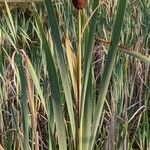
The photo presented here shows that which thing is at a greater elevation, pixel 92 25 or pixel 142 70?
pixel 92 25

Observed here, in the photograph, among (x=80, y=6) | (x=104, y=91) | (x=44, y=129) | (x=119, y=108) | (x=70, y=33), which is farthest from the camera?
(x=70, y=33)

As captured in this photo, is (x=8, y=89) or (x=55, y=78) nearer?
(x=55, y=78)

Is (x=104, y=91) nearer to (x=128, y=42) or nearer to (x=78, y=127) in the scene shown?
(x=78, y=127)

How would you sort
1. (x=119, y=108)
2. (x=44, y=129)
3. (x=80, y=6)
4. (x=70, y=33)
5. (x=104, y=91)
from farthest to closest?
(x=70, y=33), (x=44, y=129), (x=119, y=108), (x=104, y=91), (x=80, y=6)

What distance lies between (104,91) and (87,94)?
0.03m

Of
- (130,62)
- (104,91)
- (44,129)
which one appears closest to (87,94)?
(104,91)

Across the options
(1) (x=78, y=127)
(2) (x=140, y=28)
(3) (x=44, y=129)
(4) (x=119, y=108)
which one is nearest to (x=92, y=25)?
(1) (x=78, y=127)

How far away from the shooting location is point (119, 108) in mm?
1284

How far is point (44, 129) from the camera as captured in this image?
1.51 m

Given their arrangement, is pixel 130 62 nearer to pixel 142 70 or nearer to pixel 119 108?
pixel 142 70

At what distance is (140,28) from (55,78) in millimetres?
1373

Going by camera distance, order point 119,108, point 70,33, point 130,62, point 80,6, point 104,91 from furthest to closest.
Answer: point 70,33
point 130,62
point 119,108
point 104,91
point 80,6

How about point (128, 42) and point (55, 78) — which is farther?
point (128, 42)

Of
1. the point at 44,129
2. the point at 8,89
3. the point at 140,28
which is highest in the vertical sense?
the point at 140,28
